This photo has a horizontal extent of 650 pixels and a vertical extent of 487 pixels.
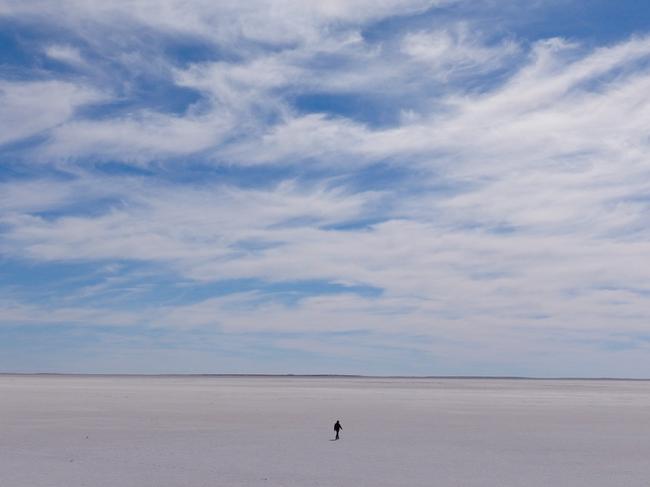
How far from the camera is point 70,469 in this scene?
72.4 feet

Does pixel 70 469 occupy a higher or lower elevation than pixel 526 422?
lower

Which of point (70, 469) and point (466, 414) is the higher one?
point (466, 414)

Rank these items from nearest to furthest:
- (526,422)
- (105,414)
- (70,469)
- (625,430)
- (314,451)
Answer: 1. (70,469)
2. (314,451)
3. (625,430)
4. (526,422)
5. (105,414)

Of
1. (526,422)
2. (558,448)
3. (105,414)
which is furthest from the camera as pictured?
(105,414)

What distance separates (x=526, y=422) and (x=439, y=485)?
67.6 feet

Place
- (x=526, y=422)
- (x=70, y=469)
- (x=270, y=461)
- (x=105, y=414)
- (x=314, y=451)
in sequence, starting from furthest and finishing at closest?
(x=105, y=414) → (x=526, y=422) → (x=314, y=451) → (x=270, y=461) → (x=70, y=469)

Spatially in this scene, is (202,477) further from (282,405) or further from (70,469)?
(282,405)

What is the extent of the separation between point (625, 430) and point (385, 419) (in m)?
11.6

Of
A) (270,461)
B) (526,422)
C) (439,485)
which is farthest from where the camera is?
(526,422)

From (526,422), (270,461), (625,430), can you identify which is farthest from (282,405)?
(270,461)

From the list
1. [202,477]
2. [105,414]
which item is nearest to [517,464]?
[202,477]

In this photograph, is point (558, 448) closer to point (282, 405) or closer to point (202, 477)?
point (202, 477)

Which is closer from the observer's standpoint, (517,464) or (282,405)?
(517,464)

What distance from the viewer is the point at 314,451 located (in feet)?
86.3
